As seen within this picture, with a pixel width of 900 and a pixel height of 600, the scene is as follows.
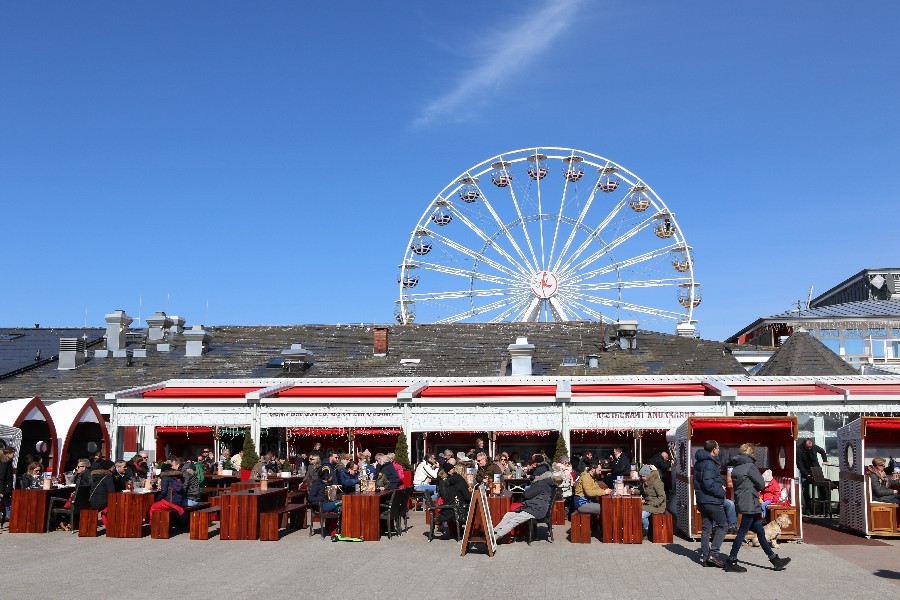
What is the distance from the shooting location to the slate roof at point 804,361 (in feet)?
96.0

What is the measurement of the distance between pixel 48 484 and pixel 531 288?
28491mm

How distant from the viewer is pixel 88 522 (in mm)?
15852

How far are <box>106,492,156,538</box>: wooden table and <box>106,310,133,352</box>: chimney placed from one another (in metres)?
21.2

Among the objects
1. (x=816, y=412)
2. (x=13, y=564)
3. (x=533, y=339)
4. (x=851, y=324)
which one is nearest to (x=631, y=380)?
(x=816, y=412)

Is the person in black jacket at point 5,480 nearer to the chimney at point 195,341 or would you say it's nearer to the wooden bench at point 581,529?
the wooden bench at point 581,529

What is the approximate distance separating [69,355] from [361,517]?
2161 cm

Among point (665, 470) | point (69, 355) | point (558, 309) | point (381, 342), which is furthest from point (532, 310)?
point (665, 470)

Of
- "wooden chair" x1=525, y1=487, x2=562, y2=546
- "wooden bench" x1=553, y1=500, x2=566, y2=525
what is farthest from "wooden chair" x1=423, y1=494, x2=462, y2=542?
"wooden bench" x1=553, y1=500, x2=566, y2=525

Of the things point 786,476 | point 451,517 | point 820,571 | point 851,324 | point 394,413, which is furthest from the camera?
point 851,324

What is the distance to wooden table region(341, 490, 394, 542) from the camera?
15469 mm

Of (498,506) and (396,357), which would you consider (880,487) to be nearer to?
(498,506)

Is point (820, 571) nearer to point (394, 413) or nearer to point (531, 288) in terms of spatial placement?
point (394, 413)

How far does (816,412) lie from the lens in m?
22.6

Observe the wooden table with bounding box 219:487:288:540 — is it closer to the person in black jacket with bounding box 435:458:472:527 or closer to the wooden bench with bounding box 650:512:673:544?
the person in black jacket with bounding box 435:458:472:527
